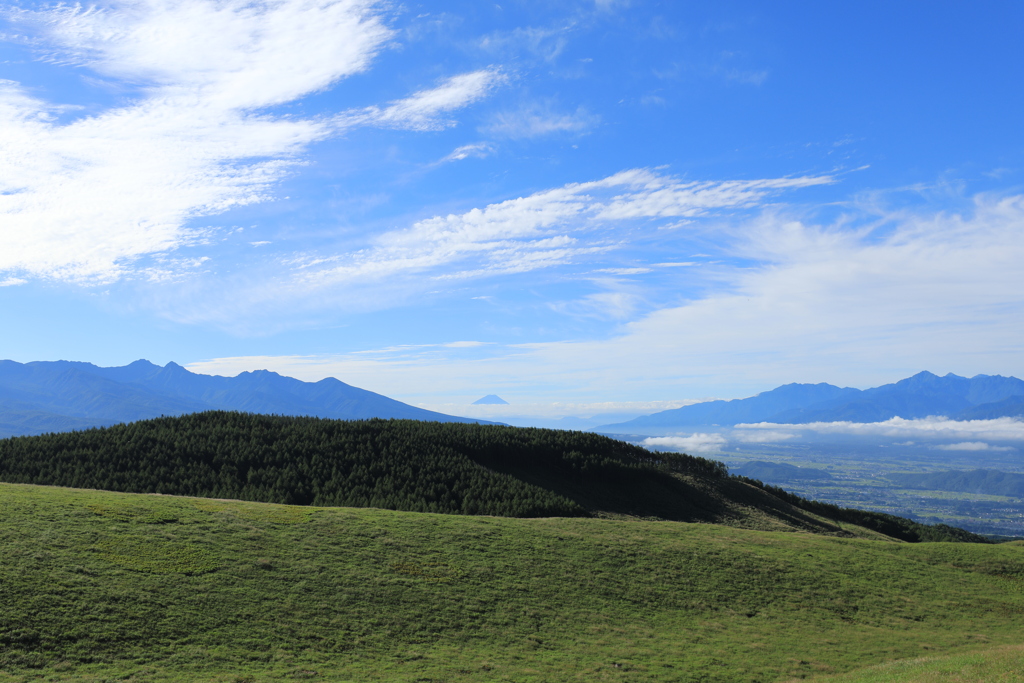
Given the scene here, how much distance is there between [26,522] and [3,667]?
1602 cm

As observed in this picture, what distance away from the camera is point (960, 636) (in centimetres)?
3862

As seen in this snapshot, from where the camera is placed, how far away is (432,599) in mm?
35000

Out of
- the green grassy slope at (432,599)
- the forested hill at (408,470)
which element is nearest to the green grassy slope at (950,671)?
the green grassy slope at (432,599)

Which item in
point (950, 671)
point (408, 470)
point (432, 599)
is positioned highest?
point (950, 671)

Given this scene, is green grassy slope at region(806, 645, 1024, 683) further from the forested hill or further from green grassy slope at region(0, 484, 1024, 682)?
the forested hill

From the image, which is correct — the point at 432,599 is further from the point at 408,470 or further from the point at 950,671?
the point at 408,470

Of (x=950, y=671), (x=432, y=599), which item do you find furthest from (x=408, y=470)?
(x=950, y=671)

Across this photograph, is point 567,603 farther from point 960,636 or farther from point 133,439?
point 133,439

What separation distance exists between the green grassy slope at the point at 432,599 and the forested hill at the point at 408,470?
31.1m

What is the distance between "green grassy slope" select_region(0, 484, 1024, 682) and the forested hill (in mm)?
31128

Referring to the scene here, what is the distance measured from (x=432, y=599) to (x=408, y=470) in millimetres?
58155

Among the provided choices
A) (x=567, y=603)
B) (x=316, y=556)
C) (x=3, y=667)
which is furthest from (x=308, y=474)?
(x=3, y=667)

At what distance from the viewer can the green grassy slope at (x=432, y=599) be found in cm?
2611

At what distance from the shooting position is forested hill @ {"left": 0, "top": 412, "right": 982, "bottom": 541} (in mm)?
80688
